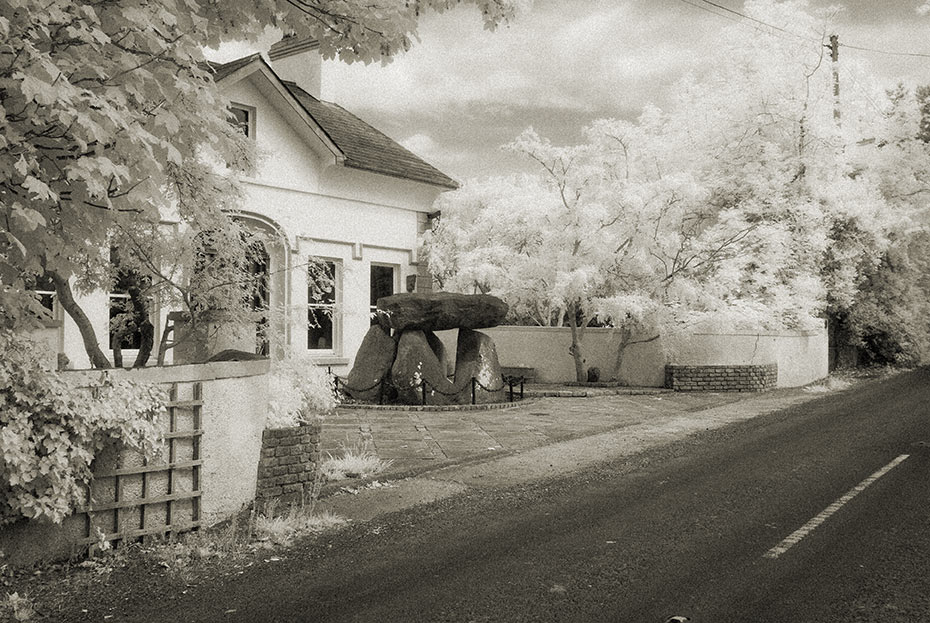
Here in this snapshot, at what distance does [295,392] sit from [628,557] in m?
4.33

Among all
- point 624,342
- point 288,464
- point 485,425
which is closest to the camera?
point 288,464

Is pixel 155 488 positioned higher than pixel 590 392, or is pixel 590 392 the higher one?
pixel 155 488

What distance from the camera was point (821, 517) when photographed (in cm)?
664

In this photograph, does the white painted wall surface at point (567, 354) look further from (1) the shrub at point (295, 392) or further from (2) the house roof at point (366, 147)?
(1) the shrub at point (295, 392)

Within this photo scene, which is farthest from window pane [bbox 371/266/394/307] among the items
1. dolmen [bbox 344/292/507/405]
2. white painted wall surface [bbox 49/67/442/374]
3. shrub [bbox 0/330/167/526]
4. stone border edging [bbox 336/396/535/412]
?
shrub [bbox 0/330/167/526]

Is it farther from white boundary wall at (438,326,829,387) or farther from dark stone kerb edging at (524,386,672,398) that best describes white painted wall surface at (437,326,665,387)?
dark stone kerb edging at (524,386,672,398)

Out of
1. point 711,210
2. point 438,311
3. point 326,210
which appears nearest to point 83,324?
point 438,311

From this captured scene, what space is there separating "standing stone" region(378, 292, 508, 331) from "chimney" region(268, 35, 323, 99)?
9791mm

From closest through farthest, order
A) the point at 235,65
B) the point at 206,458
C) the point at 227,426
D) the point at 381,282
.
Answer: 1. the point at 206,458
2. the point at 227,426
3. the point at 235,65
4. the point at 381,282

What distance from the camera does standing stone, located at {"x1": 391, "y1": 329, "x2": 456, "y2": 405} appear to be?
14.9m

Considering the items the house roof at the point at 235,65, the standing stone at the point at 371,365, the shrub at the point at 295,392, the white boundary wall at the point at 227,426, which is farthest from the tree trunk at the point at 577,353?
the white boundary wall at the point at 227,426

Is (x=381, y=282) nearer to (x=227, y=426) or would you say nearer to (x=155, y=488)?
(x=227, y=426)

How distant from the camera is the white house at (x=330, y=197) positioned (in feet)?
57.5

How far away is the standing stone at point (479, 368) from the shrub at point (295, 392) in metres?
4.00
